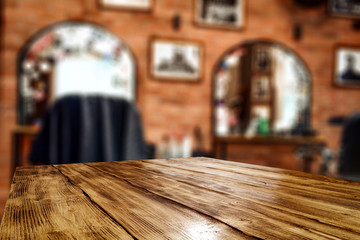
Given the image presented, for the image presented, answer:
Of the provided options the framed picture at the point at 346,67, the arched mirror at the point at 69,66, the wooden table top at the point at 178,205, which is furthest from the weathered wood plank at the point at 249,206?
the framed picture at the point at 346,67

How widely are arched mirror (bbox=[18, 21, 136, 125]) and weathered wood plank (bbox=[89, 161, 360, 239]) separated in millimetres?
2780

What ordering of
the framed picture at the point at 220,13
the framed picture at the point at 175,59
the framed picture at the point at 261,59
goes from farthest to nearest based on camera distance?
the framed picture at the point at 261,59 < the framed picture at the point at 220,13 < the framed picture at the point at 175,59

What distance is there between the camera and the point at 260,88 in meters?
3.93

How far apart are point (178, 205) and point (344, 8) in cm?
465

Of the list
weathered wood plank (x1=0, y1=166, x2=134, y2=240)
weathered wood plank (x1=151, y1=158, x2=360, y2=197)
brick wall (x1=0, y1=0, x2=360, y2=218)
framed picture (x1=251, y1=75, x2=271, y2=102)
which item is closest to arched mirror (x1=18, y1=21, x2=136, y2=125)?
brick wall (x1=0, y1=0, x2=360, y2=218)

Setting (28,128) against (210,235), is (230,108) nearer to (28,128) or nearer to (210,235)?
(28,128)

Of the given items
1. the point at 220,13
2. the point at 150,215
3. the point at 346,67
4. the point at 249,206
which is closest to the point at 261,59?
the point at 220,13

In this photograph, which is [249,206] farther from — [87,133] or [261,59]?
[261,59]

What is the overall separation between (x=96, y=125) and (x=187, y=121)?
216 centimetres

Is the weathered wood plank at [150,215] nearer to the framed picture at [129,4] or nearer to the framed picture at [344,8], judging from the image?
the framed picture at [129,4]

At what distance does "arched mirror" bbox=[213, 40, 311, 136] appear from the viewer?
Result: 3.85 meters

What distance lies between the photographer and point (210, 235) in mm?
397

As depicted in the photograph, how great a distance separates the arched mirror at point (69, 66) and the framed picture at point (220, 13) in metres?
1.06

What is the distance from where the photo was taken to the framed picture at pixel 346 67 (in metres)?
4.14
